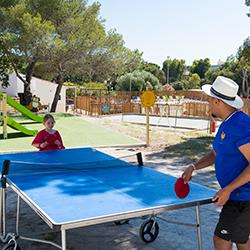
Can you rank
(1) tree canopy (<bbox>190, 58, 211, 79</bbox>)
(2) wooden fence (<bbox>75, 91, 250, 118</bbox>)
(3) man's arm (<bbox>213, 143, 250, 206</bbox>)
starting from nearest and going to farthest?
A: 1. (3) man's arm (<bbox>213, 143, 250, 206</bbox>)
2. (2) wooden fence (<bbox>75, 91, 250, 118</bbox>)
3. (1) tree canopy (<bbox>190, 58, 211, 79</bbox>)

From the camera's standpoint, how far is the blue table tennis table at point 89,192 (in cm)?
298

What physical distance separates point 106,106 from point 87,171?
23.0 meters

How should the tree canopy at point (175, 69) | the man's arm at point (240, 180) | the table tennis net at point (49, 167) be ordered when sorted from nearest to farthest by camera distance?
the man's arm at point (240, 180) < the table tennis net at point (49, 167) < the tree canopy at point (175, 69)

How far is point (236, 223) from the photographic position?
2811 mm

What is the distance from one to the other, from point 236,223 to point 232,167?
15.9 inches

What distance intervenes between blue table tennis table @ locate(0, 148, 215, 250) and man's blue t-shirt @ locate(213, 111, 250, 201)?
1.85ft

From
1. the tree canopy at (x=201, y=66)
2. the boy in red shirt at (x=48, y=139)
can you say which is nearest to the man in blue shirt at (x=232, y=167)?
the boy in red shirt at (x=48, y=139)

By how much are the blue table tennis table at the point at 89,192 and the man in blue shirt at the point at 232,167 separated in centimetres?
52

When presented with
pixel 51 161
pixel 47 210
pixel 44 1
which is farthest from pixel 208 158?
pixel 44 1

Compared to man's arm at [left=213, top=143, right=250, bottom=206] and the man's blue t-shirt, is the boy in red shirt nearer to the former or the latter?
the man's blue t-shirt

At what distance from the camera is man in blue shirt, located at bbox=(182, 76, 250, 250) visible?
108 inches

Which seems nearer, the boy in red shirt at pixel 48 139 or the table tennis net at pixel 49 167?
the table tennis net at pixel 49 167

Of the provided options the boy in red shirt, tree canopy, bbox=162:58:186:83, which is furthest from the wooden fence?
tree canopy, bbox=162:58:186:83

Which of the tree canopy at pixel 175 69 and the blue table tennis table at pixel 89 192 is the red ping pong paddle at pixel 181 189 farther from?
the tree canopy at pixel 175 69
